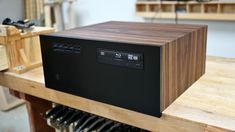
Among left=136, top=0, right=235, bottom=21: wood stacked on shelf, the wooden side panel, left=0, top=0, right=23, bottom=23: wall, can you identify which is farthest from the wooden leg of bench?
left=0, top=0, right=23, bottom=23: wall

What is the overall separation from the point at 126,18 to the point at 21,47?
145 centimetres

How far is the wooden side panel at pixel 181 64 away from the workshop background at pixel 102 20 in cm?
113

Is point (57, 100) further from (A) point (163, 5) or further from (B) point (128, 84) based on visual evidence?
(A) point (163, 5)

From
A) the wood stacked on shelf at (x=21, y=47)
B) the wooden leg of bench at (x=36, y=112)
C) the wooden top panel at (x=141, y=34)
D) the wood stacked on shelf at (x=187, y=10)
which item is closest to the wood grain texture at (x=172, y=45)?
the wooden top panel at (x=141, y=34)

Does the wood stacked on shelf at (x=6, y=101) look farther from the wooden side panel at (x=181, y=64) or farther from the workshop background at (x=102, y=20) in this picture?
the wooden side panel at (x=181, y=64)

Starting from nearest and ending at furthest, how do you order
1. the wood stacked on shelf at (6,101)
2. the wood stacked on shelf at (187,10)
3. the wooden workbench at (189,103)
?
1. the wooden workbench at (189,103)
2. the wood stacked on shelf at (187,10)
3. the wood stacked on shelf at (6,101)

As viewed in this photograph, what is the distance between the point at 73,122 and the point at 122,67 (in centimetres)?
60

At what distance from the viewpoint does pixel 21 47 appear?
50.3 inches

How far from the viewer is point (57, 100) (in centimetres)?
112

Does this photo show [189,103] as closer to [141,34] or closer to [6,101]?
[141,34]

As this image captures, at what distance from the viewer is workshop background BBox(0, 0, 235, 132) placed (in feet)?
6.90

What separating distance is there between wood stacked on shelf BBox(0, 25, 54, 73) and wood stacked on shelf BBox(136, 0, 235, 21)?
1.17 metres

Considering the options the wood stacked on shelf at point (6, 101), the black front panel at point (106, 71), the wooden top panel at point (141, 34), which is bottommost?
the wood stacked on shelf at point (6, 101)

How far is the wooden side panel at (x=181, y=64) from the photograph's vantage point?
811 millimetres
